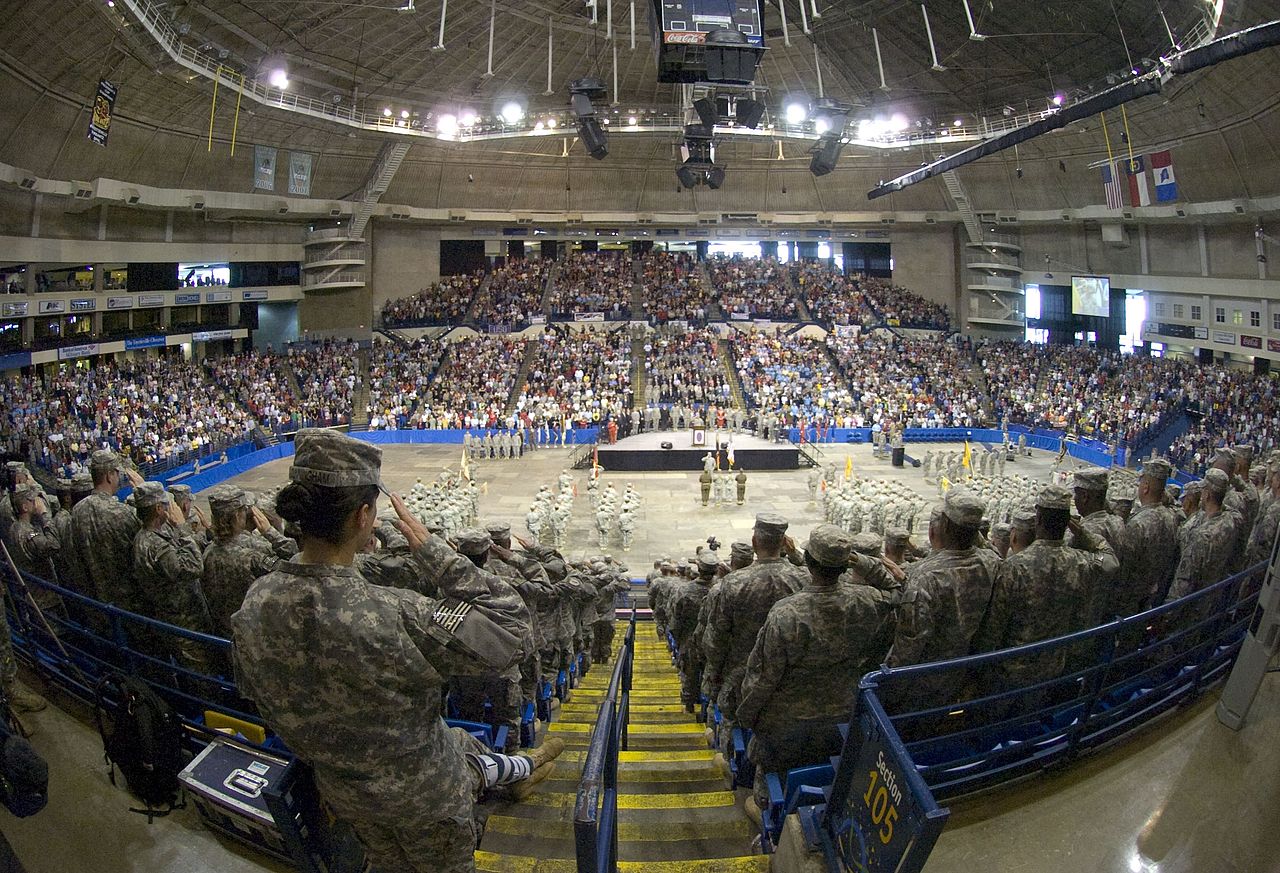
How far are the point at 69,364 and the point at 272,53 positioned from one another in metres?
13.4

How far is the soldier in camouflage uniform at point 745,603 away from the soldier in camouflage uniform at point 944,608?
78 centimetres

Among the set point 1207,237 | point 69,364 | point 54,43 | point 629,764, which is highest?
point 54,43

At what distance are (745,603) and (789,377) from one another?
30.1 m

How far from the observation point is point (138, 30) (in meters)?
20.7

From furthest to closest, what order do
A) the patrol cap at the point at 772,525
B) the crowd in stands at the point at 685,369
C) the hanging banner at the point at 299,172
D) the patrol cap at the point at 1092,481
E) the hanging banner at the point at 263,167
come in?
1. the hanging banner at the point at 299,172
2. the crowd in stands at the point at 685,369
3. the hanging banner at the point at 263,167
4. the patrol cap at the point at 1092,481
5. the patrol cap at the point at 772,525

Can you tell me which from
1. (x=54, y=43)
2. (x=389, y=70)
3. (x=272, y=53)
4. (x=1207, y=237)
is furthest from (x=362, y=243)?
(x=1207, y=237)

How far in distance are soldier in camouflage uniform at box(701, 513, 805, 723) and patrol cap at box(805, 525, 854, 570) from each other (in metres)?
0.89

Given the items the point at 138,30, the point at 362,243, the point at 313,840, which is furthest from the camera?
the point at 362,243

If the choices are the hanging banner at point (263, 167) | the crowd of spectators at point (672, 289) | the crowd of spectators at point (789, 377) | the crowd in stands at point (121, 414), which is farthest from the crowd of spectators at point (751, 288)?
the crowd in stands at point (121, 414)

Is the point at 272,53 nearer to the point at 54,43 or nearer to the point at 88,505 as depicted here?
the point at 54,43

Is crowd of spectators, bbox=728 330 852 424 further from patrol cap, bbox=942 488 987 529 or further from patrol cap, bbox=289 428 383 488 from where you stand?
patrol cap, bbox=289 428 383 488

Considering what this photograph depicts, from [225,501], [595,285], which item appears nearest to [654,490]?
[225,501]

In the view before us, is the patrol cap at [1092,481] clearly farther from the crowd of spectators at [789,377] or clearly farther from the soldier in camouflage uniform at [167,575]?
the crowd of spectators at [789,377]

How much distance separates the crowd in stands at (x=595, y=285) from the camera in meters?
40.9
